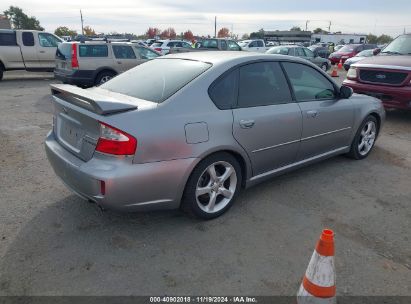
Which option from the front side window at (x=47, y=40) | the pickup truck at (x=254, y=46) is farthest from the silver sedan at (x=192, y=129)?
the pickup truck at (x=254, y=46)

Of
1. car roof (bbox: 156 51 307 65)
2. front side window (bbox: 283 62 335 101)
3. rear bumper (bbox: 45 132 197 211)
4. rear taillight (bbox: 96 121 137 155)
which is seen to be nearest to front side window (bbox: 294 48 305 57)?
front side window (bbox: 283 62 335 101)

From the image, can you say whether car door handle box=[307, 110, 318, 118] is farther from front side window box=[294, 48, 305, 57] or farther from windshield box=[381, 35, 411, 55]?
front side window box=[294, 48, 305, 57]

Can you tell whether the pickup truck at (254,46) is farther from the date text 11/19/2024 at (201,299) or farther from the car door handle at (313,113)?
the date text 11/19/2024 at (201,299)

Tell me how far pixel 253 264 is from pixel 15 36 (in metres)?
13.5

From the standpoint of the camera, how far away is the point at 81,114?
10.0 feet

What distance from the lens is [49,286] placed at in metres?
2.54

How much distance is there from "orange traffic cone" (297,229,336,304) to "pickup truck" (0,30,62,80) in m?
13.8

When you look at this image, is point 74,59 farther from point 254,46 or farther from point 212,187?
point 254,46

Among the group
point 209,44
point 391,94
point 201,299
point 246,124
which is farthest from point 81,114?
point 209,44

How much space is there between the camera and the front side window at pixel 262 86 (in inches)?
141

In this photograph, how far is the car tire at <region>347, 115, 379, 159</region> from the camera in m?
5.17

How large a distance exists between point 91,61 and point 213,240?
879cm

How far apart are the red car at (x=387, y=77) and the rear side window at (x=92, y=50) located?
7026 mm

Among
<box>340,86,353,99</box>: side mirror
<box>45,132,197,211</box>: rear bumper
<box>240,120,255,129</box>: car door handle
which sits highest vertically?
<box>340,86,353,99</box>: side mirror
